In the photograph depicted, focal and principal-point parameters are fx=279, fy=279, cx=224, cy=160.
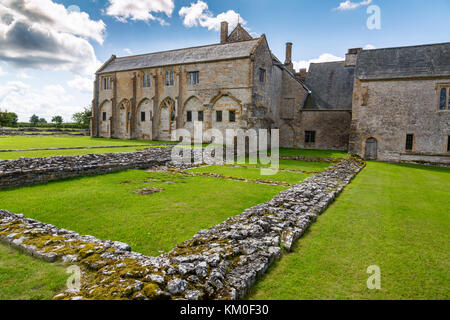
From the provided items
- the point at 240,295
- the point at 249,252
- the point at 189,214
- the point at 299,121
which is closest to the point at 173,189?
the point at 189,214

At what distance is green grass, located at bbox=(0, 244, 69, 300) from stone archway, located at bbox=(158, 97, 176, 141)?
102ft

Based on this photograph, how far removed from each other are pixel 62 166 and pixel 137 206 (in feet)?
20.4

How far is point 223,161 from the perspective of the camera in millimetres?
22188

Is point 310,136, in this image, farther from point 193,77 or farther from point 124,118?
point 124,118

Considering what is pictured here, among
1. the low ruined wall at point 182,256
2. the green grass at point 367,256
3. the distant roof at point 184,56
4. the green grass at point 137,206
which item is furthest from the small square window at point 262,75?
the low ruined wall at point 182,256

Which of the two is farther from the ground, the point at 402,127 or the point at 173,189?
the point at 402,127

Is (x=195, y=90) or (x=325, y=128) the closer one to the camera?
(x=195, y=90)

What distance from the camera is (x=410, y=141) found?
85.2ft

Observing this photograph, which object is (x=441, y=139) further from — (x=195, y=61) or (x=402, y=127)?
(x=195, y=61)

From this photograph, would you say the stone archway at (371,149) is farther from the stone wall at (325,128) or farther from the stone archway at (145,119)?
the stone archway at (145,119)

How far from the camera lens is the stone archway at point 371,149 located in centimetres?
2734

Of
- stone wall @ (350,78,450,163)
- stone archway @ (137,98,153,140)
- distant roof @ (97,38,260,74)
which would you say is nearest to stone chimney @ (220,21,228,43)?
distant roof @ (97,38,260,74)

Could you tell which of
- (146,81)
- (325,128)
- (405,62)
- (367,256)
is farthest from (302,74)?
(367,256)
